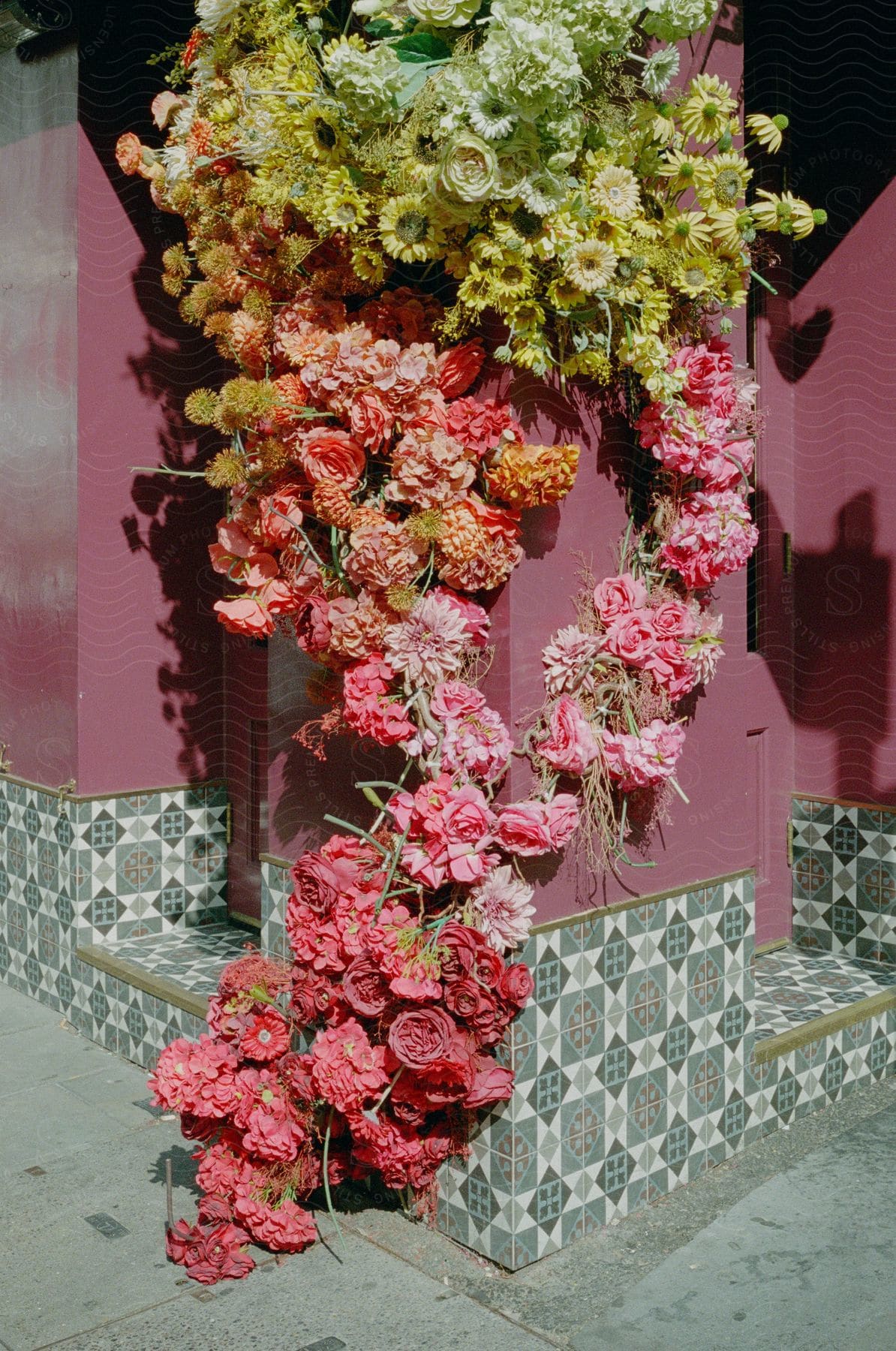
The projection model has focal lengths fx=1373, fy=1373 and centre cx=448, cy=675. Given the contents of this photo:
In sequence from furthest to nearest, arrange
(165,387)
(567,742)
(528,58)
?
(165,387)
(567,742)
(528,58)

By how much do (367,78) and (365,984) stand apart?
7.08ft

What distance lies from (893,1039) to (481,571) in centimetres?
251

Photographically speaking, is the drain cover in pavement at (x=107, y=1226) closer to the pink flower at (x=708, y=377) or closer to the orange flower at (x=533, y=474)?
the orange flower at (x=533, y=474)

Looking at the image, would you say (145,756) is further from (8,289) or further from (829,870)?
(829,870)

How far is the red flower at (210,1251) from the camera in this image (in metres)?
3.49

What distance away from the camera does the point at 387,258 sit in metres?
3.55

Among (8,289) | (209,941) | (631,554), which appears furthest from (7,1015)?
(631,554)

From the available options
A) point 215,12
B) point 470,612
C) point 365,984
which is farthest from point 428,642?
point 215,12

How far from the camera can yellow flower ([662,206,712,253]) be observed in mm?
3439

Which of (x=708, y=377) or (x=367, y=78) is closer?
(x=367, y=78)

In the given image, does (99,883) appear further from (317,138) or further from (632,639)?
(317,138)

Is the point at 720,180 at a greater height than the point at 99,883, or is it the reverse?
the point at 720,180

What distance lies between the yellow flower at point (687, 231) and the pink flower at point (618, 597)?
85 centimetres

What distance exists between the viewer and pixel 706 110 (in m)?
3.39
